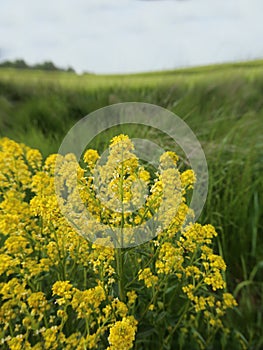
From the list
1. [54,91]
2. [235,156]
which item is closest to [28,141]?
[235,156]

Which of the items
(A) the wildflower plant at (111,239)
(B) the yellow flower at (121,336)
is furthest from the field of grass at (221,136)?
(B) the yellow flower at (121,336)

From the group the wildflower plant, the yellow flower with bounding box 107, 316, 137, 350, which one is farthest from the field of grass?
the yellow flower with bounding box 107, 316, 137, 350

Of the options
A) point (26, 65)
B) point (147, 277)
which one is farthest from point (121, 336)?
point (26, 65)

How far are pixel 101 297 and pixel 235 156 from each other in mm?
2226

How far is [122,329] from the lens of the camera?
1.20m

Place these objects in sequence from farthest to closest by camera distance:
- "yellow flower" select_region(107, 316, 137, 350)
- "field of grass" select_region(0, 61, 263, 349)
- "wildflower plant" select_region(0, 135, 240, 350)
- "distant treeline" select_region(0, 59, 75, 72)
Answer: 1. "distant treeline" select_region(0, 59, 75, 72)
2. "field of grass" select_region(0, 61, 263, 349)
3. "wildflower plant" select_region(0, 135, 240, 350)
4. "yellow flower" select_region(107, 316, 137, 350)

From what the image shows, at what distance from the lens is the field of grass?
274cm

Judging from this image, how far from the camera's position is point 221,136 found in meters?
3.98

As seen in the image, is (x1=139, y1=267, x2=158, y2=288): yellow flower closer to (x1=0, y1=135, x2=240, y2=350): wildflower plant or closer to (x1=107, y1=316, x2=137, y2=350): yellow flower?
(x1=0, y1=135, x2=240, y2=350): wildflower plant

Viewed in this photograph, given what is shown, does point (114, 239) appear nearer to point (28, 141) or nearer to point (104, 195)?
point (104, 195)

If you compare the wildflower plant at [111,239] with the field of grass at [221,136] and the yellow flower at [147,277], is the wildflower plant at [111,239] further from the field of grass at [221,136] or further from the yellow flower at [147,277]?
the field of grass at [221,136]

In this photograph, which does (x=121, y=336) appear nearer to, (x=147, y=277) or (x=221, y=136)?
(x=147, y=277)

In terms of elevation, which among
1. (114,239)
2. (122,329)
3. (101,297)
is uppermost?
(114,239)

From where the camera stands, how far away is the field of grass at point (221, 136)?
8.98ft
